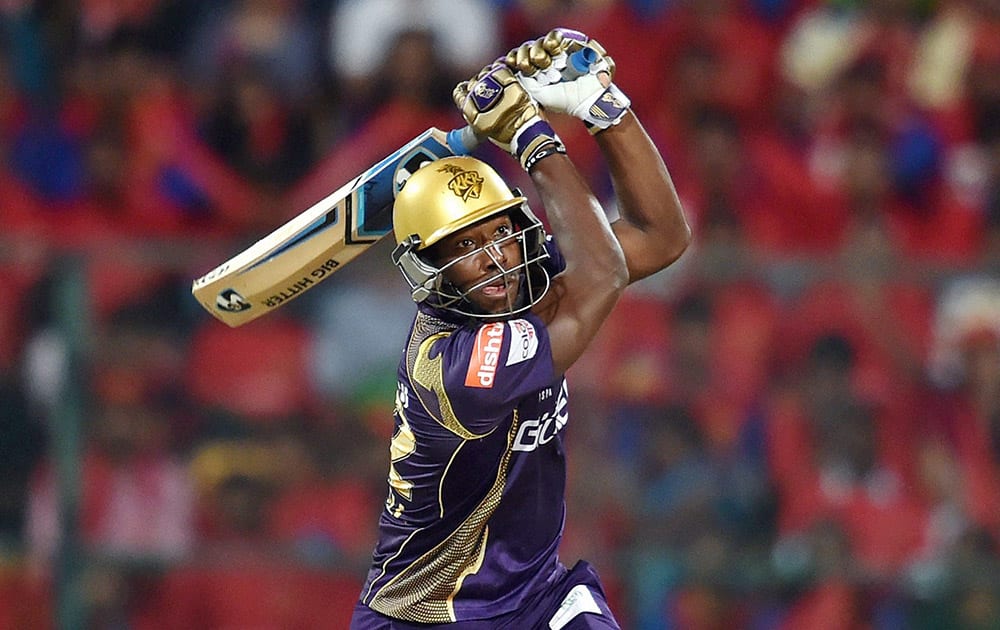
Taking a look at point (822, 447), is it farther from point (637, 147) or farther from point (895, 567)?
point (637, 147)

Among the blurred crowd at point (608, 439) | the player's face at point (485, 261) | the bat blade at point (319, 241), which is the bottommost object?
the player's face at point (485, 261)

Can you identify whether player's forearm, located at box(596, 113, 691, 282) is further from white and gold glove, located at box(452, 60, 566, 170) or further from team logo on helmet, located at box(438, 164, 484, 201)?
team logo on helmet, located at box(438, 164, 484, 201)

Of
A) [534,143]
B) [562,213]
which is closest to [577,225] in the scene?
[562,213]

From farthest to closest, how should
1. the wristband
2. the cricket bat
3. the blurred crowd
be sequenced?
the blurred crowd → the cricket bat → the wristband

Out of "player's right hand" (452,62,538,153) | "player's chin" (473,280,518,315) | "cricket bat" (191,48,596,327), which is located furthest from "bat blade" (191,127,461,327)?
"player's chin" (473,280,518,315)

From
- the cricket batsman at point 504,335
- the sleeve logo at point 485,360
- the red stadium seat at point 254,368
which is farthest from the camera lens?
the red stadium seat at point 254,368

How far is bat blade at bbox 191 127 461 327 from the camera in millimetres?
4012

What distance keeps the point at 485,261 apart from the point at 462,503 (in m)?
0.63

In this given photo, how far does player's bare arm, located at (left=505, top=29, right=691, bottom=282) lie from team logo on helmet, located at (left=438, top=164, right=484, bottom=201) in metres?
0.29

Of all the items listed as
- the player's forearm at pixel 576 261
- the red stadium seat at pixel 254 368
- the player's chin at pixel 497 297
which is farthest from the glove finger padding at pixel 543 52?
the red stadium seat at pixel 254 368

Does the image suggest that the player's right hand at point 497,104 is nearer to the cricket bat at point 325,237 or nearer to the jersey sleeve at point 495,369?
the cricket bat at point 325,237

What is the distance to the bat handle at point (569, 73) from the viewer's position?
3879 millimetres

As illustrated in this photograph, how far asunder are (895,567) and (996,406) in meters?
0.77

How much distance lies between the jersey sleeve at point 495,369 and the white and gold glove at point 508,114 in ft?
1.45
